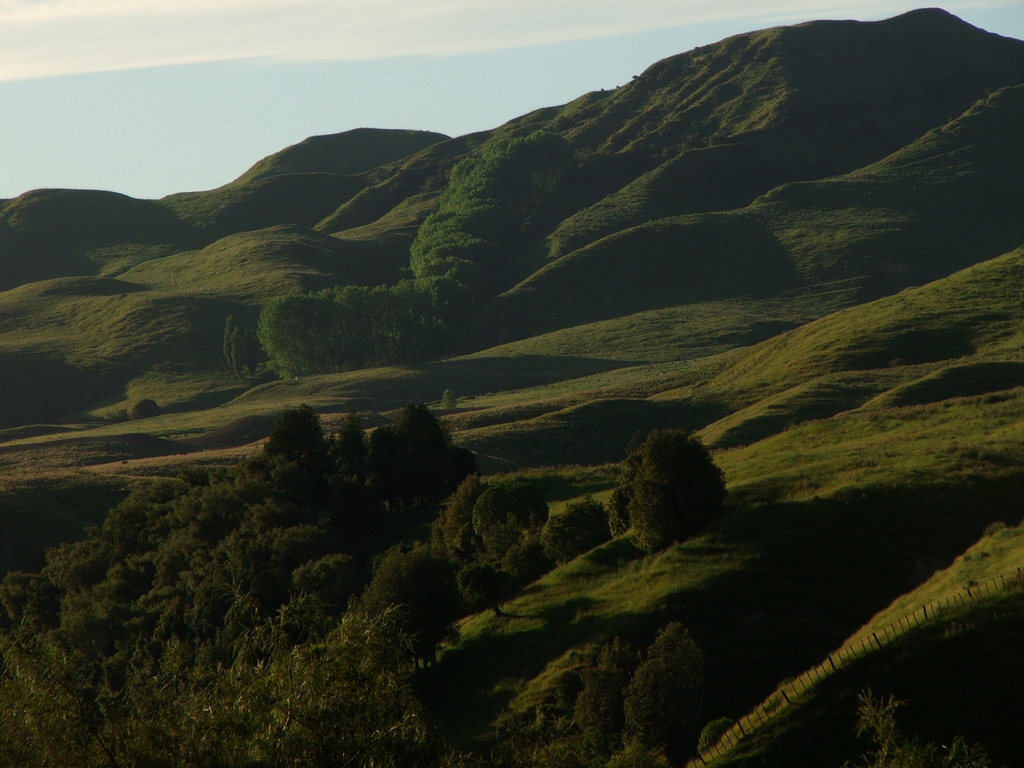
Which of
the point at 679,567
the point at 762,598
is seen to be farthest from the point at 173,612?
the point at 762,598

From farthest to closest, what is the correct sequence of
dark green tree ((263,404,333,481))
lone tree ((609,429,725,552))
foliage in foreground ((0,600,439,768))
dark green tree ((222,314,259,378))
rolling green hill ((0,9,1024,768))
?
dark green tree ((222,314,259,378))
dark green tree ((263,404,333,481))
lone tree ((609,429,725,552))
rolling green hill ((0,9,1024,768))
foliage in foreground ((0,600,439,768))

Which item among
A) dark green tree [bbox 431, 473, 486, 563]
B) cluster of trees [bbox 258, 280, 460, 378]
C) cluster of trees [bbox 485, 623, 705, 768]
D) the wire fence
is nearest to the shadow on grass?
cluster of trees [bbox 485, 623, 705, 768]

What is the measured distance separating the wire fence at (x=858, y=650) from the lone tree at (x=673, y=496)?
Result: 1556 cm

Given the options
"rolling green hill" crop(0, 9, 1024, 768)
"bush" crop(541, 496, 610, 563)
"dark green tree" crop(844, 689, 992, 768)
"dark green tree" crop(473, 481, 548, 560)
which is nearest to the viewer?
"dark green tree" crop(844, 689, 992, 768)

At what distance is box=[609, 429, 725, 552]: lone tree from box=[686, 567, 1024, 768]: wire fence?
1556 cm

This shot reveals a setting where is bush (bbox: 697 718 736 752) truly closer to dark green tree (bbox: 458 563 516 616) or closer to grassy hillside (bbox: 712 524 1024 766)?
grassy hillside (bbox: 712 524 1024 766)

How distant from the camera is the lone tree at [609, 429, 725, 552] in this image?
42156 mm

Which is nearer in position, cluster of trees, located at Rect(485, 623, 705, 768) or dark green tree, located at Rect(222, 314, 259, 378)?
cluster of trees, located at Rect(485, 623, 705, 768)

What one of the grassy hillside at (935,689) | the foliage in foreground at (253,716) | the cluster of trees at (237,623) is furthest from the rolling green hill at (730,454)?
the foliage in foreground at (253,716)

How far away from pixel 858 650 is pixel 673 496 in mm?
16773

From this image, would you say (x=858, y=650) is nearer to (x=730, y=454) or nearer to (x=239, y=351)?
(x=730, y=454)

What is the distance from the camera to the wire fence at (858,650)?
82.8ft

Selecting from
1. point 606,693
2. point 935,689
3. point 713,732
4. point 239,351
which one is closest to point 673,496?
point 606,693

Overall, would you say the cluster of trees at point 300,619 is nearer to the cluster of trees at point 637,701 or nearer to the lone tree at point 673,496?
the cluster of trees at point 637,701
